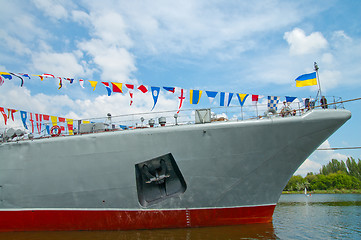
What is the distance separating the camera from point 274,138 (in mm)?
8742

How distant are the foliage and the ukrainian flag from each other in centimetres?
5473

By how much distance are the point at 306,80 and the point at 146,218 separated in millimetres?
8162

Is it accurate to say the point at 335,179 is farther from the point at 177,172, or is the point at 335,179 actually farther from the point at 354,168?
the point at 177,172

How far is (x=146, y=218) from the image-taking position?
898 cm

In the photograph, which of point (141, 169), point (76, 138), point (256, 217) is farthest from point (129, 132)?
point (256, 217)

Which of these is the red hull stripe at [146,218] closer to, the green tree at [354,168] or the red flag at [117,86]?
the red flag at [117,86]

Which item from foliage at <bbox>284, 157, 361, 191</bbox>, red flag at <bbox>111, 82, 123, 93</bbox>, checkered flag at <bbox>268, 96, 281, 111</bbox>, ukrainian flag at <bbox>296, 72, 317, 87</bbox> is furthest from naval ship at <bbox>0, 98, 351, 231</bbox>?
foliage at <bbox>284, 157, 361, 191</bbox>

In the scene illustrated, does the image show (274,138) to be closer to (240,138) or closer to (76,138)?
(240,138)

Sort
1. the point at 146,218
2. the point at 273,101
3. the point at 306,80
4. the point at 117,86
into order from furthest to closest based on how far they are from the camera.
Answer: the point at 117,86 → the point at 273,101 → the point at 306,80 → the point at 146,218

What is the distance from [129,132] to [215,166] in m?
3.51

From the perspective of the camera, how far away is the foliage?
52312 mm

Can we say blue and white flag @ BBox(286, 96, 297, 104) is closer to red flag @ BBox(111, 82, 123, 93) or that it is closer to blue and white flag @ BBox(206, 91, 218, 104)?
blue and white flag @ BBox(206, 91, 218, 104)

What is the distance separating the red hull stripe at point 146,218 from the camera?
29.1ft

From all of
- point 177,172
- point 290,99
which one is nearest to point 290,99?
point 290,99
